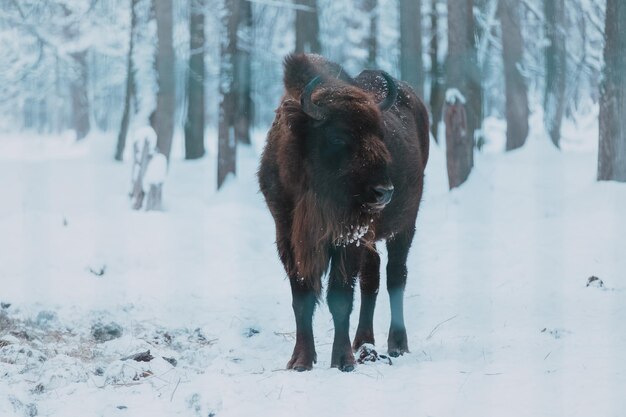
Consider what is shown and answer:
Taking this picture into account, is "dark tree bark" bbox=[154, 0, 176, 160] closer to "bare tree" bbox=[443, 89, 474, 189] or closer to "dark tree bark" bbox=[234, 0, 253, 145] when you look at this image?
"dark tree bark" bbox=[234, 0, 253, 145]

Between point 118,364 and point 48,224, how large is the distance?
4.81 meters

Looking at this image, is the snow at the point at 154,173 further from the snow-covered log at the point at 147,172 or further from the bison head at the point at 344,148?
the bison head at the point at 344,148

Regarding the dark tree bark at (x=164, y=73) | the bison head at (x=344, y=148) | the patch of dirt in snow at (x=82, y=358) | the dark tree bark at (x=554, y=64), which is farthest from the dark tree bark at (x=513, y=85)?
the bison head at (x=344, y=148)

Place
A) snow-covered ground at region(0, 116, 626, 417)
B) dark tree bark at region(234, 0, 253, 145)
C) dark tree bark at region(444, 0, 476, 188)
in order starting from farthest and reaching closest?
dark tree bark at region(234, 0, 253, 145) < dark tree bark at region(444, 0, 476, 188) < snow-covered ground at region(0, 116, 626, 417)

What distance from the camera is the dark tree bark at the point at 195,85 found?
18125mm

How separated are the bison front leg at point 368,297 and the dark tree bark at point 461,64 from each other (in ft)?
19.2

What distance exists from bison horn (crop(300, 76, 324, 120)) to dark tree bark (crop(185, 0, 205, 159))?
13.4m

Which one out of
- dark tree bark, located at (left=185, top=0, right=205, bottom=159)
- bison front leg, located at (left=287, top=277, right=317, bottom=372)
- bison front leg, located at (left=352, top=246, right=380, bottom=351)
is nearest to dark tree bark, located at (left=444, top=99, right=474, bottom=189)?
bison front leg, located at (left=352, top=246, right=380, bottom=351)

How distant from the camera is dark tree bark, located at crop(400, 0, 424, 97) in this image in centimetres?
1418

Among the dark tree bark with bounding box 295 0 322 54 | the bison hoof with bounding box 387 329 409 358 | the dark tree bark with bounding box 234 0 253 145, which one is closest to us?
the bison hoof with bounding box 387 329 409 358

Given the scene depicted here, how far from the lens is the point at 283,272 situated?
912cm

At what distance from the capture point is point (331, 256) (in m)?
5.65

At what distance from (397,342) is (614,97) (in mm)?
5026

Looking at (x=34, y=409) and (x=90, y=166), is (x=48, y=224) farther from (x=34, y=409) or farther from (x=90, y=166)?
(x=90, y=166)
